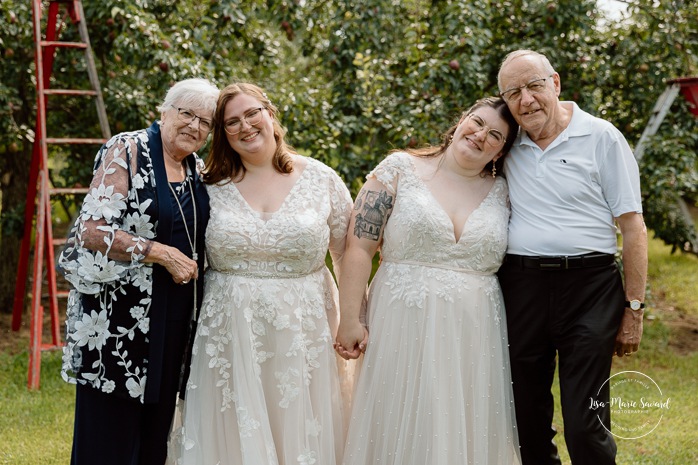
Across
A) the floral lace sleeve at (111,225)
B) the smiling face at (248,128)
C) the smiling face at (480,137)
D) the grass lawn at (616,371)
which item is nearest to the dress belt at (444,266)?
the smiling face at (480,137)

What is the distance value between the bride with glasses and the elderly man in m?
0.96

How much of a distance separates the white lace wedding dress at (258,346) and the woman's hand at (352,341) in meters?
0.13

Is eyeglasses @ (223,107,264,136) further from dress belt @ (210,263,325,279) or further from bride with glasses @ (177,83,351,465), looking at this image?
dress belt @ (210,263,325,279)

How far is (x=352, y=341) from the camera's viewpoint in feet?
12.6

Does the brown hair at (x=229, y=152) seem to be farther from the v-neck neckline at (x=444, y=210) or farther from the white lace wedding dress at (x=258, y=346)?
the v-neck neckline at (x=444, y=210)

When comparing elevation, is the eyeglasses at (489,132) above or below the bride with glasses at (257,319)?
above

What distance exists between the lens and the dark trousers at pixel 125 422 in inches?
139

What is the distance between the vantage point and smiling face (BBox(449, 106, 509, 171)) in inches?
147

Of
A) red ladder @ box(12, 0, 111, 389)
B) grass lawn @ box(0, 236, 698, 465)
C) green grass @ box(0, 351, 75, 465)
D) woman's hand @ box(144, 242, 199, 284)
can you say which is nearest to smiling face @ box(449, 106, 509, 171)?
woman's hand @ box(144, 242, 199, 284)

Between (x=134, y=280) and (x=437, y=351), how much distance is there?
139 centimetres

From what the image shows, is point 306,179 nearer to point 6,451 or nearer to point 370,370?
point 370,370

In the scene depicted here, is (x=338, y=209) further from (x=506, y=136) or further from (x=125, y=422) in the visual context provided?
(x=125, y=422)

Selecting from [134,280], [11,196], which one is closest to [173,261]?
[134,280]

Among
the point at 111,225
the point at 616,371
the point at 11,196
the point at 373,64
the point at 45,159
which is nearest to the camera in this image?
the point at 111,225
